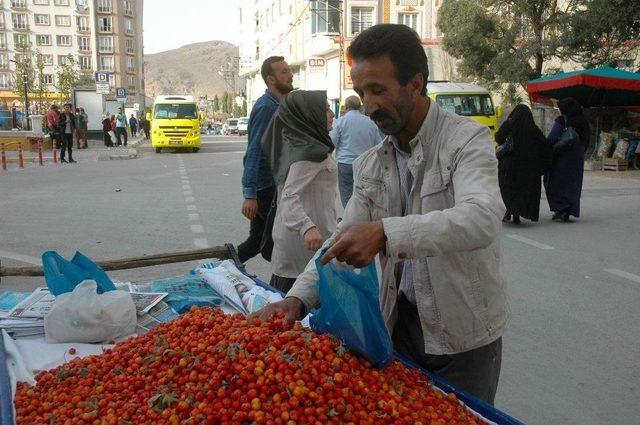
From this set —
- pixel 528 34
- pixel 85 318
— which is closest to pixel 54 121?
pixel 528 34

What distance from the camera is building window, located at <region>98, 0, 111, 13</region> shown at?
10411 centimetres

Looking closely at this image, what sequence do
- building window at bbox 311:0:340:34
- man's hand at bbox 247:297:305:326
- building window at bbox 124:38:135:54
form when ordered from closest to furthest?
man's hand at bbox 247:297:305:326 → building window at bbox 311:0:340:34 → building window at bbox 124:38:135:54

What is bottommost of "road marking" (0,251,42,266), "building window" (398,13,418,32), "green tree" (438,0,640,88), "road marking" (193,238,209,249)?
"road marking" (0,251,42,266)

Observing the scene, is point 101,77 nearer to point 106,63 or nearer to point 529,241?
point 529,241

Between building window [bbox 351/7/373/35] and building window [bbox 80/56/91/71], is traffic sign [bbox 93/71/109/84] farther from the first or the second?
building window [bbox 80/56/91/71]

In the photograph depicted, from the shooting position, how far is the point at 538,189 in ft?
31.6

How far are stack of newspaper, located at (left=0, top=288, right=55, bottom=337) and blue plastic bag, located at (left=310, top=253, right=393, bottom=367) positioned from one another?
1785 millimetres

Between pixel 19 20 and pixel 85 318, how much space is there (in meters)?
109

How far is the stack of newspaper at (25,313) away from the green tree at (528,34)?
18536 mm

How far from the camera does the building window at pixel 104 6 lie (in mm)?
104106

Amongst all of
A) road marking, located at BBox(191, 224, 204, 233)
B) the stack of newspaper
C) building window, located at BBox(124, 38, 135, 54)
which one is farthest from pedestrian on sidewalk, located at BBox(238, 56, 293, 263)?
building window, located at BBox(124, 38, 135, 54)

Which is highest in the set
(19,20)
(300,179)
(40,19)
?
(40,19)

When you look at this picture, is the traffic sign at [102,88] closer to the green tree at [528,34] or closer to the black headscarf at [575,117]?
the green tree at [528,34]

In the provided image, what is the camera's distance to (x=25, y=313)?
331 centimetres
